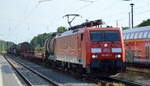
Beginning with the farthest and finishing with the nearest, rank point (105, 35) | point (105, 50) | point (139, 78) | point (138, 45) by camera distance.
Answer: point (138, 45)
point (139, 78)
point (105, 35)
point (105, 50)

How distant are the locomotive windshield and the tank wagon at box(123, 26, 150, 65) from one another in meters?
5.30

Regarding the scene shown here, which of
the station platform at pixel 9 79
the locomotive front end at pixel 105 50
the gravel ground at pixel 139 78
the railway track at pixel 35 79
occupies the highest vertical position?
the locomotive front end at pixel 105 50

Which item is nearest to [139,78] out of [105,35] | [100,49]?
[100,49]

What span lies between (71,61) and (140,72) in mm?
4928

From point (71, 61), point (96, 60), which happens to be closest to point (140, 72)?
point (71, 61)

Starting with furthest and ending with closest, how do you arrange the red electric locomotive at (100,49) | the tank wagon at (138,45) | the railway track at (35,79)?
the tank wagon at (138,45) < the red electric locomotive at (100,49) < the railway track at (35,79)

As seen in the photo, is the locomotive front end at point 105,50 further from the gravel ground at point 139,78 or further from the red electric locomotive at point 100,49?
the gravel ground at point 139,78

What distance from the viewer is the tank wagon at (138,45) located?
86.7ft

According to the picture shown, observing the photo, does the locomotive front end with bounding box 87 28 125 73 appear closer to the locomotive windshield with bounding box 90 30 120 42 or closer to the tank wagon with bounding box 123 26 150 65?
the locomotive windshield with bounding box 90 30 120 42

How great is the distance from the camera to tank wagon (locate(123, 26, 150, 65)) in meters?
26.4

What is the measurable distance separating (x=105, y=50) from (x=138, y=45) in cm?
781

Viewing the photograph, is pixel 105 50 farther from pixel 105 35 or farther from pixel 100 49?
pixel 105 35

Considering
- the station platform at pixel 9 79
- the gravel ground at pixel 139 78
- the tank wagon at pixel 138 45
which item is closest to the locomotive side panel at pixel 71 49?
the gravel ground at pixel 139 78

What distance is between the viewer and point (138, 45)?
28.0 meters
